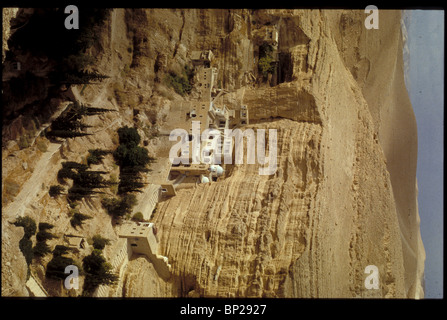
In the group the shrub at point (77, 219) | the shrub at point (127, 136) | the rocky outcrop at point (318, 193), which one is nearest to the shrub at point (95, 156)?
the shrub at point (127, 136)

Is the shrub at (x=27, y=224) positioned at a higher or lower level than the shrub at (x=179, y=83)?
lower

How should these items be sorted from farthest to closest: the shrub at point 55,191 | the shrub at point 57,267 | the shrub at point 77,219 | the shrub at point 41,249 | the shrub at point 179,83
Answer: the shrub at point 179,83 < the shrub at point 77,219 < the shrub at point 55,191 < the shrub at point 57,267 < the shrub at point 41,249

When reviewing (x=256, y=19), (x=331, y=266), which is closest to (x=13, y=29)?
(x=331, y=266)

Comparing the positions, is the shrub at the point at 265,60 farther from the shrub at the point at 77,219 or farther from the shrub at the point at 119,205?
the shrub at the point at 77,219

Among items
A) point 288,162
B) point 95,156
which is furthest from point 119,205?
point 288,162

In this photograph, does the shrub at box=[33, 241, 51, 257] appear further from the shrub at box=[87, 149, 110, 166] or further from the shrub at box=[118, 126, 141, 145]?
the shrub at box=[118, 126, 141, 145]

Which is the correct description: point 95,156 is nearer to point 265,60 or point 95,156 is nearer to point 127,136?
point 127,136

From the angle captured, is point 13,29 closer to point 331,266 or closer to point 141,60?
point 141,60

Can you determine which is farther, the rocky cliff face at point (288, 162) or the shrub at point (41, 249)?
the rocky cliff face at point (288, 162)
